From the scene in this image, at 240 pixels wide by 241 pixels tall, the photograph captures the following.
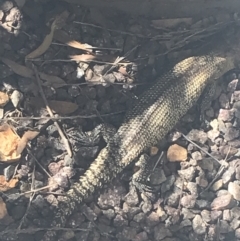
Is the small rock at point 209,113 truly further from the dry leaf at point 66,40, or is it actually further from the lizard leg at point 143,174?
the dry leaf at point 66,40

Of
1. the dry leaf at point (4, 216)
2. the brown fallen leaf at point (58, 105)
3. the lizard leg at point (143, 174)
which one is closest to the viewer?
the dry leaf at point (4, 216)

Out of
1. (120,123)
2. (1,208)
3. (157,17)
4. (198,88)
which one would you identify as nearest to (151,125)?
(120,123)

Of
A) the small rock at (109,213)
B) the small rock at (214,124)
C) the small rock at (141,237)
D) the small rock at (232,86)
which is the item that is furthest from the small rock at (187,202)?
the small rock at (232,86)

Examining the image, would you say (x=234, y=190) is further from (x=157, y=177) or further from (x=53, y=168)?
(x=53, y=168)

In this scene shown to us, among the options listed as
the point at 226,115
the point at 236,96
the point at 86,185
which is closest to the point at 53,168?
the point at 86,185

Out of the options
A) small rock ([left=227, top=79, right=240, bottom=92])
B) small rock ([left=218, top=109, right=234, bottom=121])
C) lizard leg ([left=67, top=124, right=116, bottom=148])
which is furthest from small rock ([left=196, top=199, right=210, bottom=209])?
small rock ([left=227, top=79, right=240, bottom=92])

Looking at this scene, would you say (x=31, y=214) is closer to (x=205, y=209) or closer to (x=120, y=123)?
(x=120, y=123)
